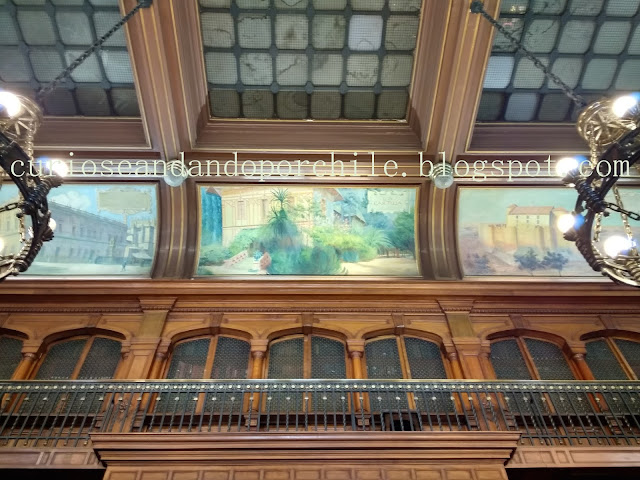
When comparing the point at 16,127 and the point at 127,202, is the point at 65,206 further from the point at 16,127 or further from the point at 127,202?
the point at 16,127

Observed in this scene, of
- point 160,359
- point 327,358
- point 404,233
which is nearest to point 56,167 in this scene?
point 160,359

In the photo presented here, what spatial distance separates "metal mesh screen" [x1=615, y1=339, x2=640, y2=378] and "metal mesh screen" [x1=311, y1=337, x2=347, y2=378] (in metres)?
4.30

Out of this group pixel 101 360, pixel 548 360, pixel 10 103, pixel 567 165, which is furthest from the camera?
pixel 548 360

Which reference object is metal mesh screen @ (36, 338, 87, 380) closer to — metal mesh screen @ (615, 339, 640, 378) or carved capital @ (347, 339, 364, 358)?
carved capital @ (347, 339, 364, 358)

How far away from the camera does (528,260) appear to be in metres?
9.09

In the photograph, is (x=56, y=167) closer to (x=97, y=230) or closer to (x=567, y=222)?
(x=97, y=230)

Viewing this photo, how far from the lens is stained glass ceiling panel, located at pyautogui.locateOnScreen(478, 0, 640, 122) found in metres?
7.70

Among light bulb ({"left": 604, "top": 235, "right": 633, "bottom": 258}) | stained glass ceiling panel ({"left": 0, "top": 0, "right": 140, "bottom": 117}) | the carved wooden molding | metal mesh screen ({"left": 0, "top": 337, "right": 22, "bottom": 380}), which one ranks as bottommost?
the carved wooden molding

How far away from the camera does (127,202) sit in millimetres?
9023

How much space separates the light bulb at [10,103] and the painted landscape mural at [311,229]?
454cm

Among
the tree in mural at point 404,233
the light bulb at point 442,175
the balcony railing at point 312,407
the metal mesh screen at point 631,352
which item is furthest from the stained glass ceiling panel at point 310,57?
the metal mesh screen at point 631,352

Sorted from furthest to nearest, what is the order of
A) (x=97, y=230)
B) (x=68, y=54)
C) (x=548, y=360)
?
(x=97, y=230)
(x=68, y=54)
(x=548, y=360)

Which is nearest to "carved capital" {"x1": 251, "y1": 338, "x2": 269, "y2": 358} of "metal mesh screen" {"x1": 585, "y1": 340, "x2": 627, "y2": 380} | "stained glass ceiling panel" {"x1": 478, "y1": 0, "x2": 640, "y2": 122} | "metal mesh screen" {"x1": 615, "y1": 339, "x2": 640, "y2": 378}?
"metal mesh screen" {"x1": 585, "y1": 340, "x2": 627, "y2": 380}

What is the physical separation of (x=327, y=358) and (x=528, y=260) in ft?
13.3
